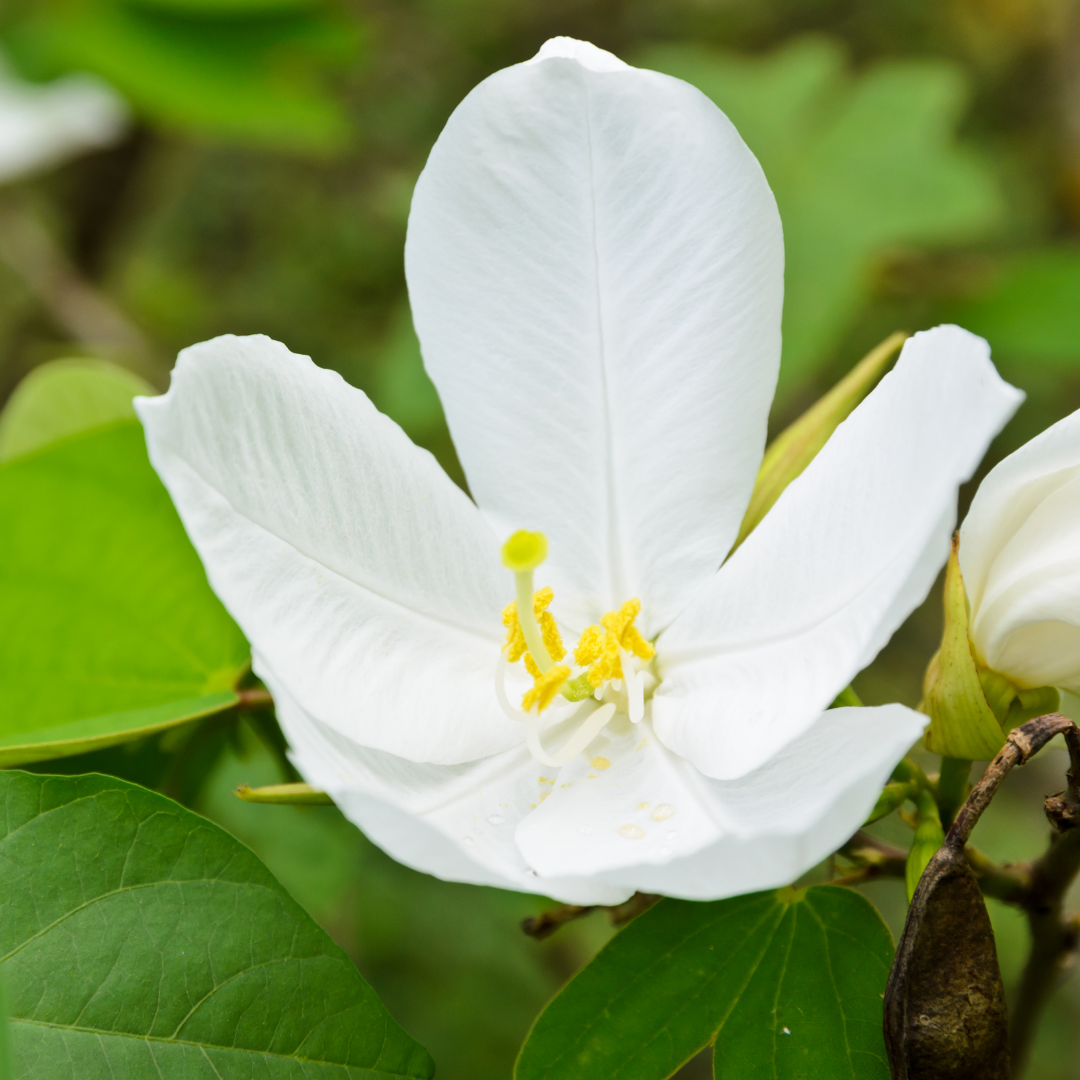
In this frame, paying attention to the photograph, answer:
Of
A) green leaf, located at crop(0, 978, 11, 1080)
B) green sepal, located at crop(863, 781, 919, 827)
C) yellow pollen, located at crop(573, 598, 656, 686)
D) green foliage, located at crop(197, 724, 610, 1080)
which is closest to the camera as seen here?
green leaf, located at crop(0, 978, 11, 1080)

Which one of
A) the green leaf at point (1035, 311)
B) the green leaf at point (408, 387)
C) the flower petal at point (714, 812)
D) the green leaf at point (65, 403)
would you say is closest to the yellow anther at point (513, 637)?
the flower petal at point (714, 812)

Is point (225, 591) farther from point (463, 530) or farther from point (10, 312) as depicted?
point (10, 312)

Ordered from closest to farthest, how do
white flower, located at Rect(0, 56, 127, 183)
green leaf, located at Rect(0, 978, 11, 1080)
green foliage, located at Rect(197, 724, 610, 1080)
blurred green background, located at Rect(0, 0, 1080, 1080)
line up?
green leaf, located at Rect(0, 978, 11, 1080) → blurred green background, located at Rect(0, 0, 1080, 1080) → green foliage, located at Rect(197, 724, 610, 1080) → white flower, located at Rect(0, 56, 127, 183)

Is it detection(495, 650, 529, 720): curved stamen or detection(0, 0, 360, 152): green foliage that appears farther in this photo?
detection(0, 0, 360, 152): green foliage

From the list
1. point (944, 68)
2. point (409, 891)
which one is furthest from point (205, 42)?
point (409, 891)

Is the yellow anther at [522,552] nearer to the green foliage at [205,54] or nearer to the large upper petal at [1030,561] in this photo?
the large upper petal at [1030,561]

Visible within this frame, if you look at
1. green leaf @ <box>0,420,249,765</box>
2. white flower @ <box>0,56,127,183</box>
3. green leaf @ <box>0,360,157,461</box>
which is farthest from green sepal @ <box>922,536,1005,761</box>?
white flower @ <box>0,56,127,183</box>

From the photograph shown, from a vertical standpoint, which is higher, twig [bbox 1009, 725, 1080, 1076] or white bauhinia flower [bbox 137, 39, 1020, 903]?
white bauhinia flower [bbox 137, 39, 1020, 903]

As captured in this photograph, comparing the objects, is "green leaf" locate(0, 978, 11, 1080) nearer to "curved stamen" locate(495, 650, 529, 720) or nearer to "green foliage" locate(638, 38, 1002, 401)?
"curved stamen" locate(495, 650, 529, 720)
